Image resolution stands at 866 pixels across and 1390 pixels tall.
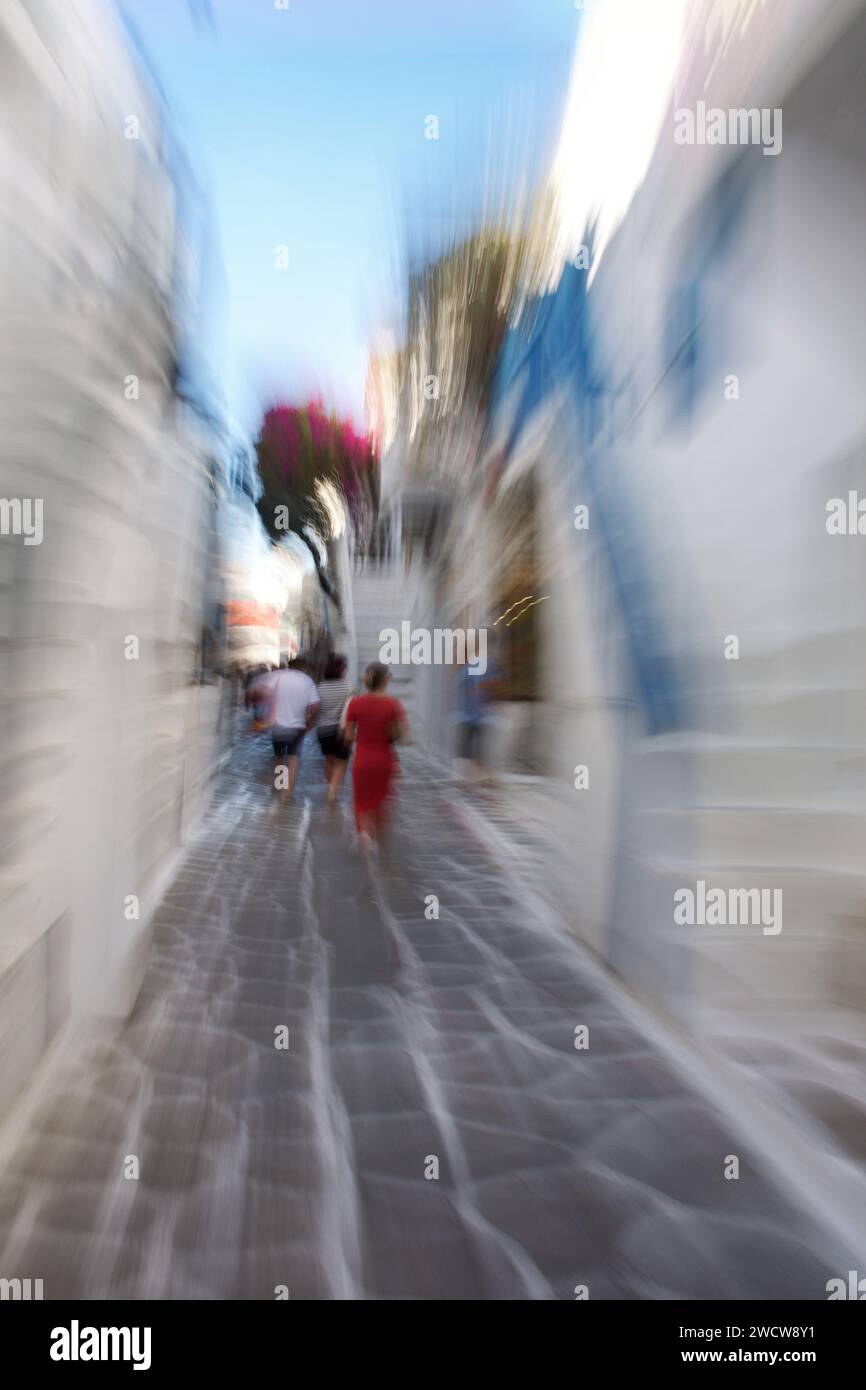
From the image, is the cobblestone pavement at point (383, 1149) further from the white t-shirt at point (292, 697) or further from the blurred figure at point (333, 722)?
the white t-shirt at point (292, 697)

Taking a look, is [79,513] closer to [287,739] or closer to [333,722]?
[333,722]

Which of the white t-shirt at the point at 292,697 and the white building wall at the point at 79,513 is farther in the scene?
the white t-shirt at the point at 292,697

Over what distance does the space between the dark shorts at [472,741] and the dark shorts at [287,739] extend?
140 inches

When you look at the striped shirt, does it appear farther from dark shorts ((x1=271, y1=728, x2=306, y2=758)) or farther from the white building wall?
the white building wall

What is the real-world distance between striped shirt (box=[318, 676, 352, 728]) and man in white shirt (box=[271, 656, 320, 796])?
0.48ft

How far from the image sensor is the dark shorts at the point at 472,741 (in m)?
13.2

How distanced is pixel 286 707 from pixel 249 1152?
706 centimetres

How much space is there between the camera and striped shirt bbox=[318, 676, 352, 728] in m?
9.85

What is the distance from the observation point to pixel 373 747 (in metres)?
6.54

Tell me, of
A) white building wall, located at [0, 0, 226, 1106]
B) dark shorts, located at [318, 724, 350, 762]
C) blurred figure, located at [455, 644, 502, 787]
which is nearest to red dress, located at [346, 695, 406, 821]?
white building wall, located at [0, 0, 226, 1106]

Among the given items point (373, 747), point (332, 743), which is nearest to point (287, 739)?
point (332, 743)

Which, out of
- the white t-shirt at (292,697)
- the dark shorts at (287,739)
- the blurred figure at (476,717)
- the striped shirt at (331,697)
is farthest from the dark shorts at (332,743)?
the blurred figure at (476,717)

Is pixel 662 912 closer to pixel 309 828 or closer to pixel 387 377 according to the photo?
pixel 309 828
